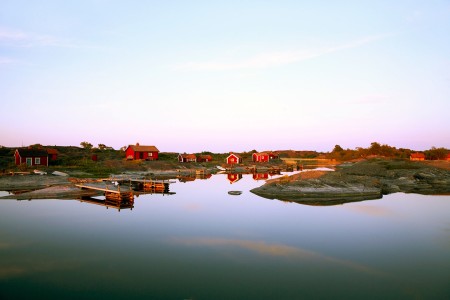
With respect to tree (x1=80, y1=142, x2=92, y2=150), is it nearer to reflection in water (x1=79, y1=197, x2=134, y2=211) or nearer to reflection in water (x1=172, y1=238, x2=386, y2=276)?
reflection in water (x1=79, y1=197, x2=134, y2=211)

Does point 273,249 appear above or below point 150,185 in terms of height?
below

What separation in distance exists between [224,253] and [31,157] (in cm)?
5232

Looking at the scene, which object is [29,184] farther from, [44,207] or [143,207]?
[143,207]

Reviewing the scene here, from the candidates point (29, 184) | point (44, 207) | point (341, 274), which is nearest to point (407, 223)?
point (341, 274)

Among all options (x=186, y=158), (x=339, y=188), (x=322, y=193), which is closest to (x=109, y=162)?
(x=186, y=158)

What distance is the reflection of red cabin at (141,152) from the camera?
79669 millimetres

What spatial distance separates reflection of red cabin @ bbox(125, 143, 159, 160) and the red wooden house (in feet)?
72.7

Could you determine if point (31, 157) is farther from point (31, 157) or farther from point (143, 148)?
point (143, 148)


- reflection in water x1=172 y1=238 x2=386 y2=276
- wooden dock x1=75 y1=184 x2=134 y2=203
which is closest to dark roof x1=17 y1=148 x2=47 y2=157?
wooden dock x1=75 y1=184 x2=134 y2=203

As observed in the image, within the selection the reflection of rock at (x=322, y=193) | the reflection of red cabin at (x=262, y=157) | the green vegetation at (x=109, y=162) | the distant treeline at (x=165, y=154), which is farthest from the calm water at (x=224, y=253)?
the reflection of red cabin at (x=262, y=157)

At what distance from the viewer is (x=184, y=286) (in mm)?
13539

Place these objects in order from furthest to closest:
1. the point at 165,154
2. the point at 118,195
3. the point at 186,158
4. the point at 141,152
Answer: the point at 165,154
the point at 186,158
the point at 141,152
the point at 118,195

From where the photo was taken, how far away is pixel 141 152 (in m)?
80.2

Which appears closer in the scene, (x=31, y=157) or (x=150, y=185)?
(x=150, y=185)
